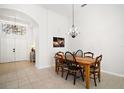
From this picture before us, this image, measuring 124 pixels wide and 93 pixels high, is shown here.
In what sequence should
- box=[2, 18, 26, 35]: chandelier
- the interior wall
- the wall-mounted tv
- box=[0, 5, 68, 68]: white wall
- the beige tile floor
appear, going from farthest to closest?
box=[2, 18, 26, 35]: chandelier
the wall-mounted tv
the interior wall
box=[0, 5, 68, 68]: white wall
the beige tile floor

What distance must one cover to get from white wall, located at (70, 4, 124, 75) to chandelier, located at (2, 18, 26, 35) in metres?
4.63

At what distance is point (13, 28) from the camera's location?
704 centimetres

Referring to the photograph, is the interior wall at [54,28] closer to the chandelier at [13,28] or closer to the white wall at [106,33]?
the white wall at [106,33]

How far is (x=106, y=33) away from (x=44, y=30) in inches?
123

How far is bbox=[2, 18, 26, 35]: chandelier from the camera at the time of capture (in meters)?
6.65

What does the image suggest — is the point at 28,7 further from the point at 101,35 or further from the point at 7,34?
the point at 101,35

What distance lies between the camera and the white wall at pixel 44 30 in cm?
484

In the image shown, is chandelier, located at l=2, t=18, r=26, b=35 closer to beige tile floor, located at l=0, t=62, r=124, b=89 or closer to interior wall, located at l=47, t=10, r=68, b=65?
interior wall, located at l=47, t=10, r=68, b=65

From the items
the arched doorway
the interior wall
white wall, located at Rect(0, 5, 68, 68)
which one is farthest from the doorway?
the interior wall

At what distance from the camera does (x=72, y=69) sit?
3326mm

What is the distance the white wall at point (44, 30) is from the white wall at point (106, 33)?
164cm

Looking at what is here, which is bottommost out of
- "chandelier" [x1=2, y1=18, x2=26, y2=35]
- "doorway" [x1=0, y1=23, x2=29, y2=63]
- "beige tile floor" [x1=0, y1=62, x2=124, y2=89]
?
"beige tile floor" [x1=0, y1=62, x2=124, y2=89]

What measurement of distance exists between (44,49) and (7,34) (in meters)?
3.38
